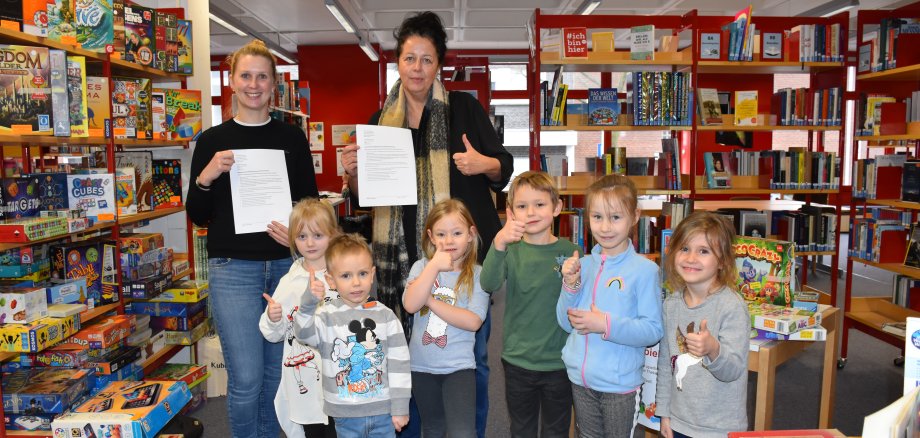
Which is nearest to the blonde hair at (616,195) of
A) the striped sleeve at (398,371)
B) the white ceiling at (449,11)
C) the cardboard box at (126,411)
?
the striped sleeve at (398,371)

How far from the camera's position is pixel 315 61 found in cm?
1116

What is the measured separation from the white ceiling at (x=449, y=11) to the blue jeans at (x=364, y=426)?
672 centimetres

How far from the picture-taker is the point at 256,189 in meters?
2.22

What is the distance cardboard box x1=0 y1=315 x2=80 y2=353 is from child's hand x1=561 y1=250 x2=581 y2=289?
2.14 meters

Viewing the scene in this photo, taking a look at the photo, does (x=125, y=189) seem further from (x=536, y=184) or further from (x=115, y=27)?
(x=536, y=184)

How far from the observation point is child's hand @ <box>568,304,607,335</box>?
1.84m

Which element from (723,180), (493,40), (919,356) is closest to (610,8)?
(493,40)

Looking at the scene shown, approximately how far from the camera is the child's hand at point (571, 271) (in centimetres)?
187

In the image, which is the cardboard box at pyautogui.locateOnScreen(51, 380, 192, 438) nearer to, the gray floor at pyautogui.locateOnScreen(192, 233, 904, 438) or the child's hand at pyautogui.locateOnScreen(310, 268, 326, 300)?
the gray floor at pyautogui.locateOnScreen(192, 233, 904, 438)

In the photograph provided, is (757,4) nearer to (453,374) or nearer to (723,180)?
(723,180)

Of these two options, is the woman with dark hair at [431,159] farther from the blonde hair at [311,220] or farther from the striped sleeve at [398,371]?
the striped sleeve at [398,371]

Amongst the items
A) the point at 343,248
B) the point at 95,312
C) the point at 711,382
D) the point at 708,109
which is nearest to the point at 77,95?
the point at 95,312

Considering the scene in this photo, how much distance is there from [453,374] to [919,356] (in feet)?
4.13

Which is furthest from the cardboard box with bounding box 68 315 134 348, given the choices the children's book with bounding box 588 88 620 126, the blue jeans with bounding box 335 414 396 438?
the children's book with bounding box 588 88 620 126
